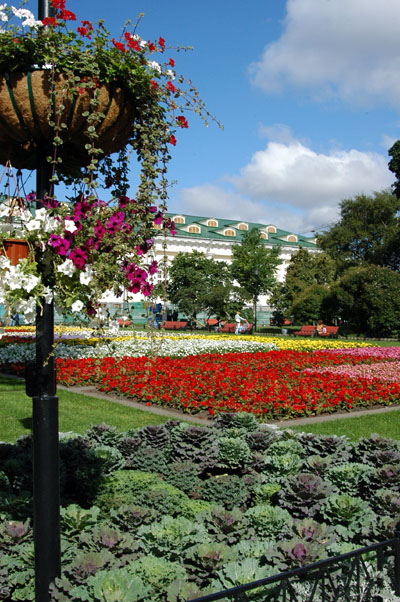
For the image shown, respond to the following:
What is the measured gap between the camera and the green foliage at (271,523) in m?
2.90

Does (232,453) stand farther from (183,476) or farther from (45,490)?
(45,490)

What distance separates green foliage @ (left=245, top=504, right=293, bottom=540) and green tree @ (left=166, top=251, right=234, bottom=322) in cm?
2681

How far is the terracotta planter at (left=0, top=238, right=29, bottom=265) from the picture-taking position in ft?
7.15

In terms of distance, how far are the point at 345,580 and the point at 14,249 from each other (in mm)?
1844

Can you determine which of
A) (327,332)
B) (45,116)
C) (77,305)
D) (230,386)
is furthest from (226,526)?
(327,332)

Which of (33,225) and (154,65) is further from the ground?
(154,65)

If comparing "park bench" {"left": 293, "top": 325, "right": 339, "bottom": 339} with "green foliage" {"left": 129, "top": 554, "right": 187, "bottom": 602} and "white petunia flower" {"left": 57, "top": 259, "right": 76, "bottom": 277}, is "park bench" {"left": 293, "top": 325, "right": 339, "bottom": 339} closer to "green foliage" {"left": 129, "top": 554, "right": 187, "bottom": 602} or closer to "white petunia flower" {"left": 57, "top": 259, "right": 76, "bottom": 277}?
"green foliage" {"left": 129, "top": 554, "right": 187, "bottom": 602}

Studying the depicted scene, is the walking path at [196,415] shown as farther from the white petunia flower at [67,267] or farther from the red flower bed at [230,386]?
the white petunia flower at [67,267]

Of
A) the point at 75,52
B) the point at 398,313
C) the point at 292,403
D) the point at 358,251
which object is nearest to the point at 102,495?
the point at 75,52

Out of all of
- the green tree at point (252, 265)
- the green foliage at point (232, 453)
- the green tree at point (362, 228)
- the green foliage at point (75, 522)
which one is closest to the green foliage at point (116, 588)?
the green foliage at point (75, 522)

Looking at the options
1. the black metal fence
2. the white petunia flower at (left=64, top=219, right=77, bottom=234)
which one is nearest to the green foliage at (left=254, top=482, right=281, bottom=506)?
the black metal fence

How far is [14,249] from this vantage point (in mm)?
2188

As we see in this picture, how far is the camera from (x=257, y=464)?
4262mm

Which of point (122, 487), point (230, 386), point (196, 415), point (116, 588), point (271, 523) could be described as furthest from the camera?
point (230, 386)
